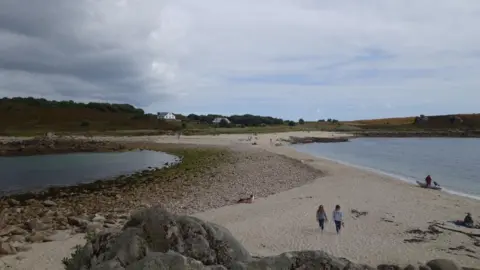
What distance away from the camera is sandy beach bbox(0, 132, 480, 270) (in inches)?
508

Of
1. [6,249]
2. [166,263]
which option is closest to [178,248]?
[166,263]

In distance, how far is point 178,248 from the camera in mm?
5473

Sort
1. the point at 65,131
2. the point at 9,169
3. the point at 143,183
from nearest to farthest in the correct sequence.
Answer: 1. the point at 143,183
2. the point at 9,169
3. the point at 65,131

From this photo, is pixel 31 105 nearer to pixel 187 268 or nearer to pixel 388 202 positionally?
pixel 388 202

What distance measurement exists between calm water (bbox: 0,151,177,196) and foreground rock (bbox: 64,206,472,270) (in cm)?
2841

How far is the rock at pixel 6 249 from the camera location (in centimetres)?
1293

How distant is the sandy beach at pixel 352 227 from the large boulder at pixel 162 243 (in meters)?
7.51

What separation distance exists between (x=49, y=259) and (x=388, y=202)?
16.8 meters

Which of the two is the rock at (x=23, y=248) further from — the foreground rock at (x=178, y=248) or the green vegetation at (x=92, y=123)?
the green vegetation at (x=92, y=123)

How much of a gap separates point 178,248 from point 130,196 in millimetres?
20307

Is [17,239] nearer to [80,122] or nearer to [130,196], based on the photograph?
[130,196]

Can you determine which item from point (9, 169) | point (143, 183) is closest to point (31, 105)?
point (9, 169)

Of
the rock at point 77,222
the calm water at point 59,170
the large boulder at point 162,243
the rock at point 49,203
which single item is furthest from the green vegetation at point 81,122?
the large boulder at point 162,243

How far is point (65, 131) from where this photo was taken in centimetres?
10575
